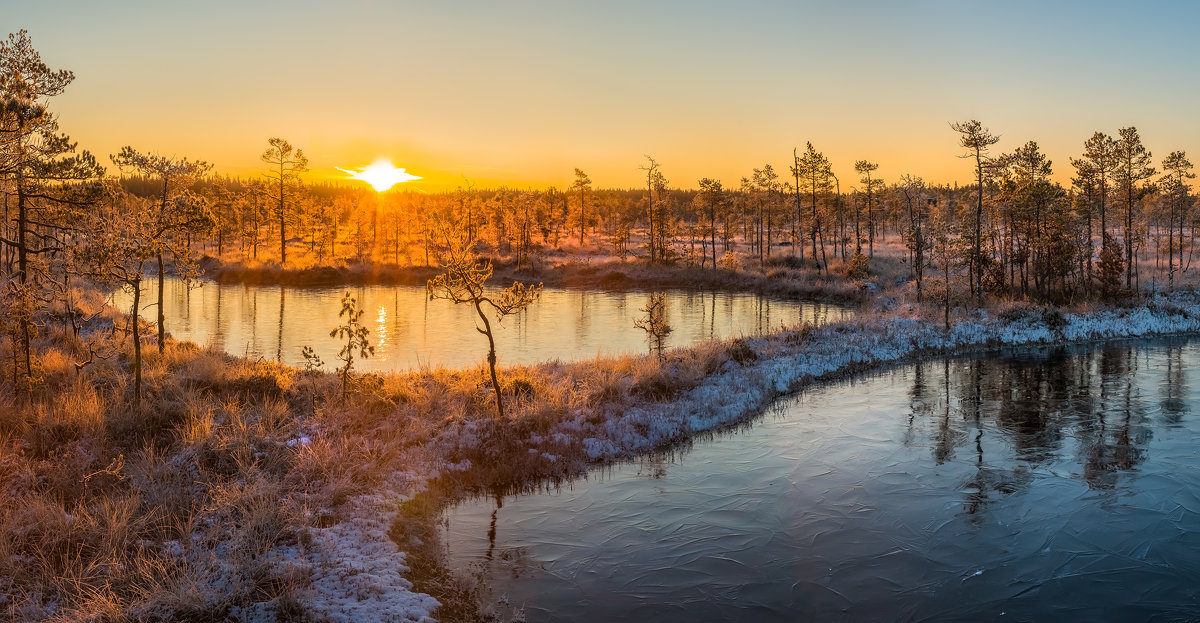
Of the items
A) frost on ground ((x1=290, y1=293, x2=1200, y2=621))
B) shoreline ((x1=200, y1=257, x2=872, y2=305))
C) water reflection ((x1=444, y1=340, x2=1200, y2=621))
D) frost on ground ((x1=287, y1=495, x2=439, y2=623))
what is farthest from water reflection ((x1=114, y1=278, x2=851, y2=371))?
frost on ground ((x1=287, y1=495, x2=439, y2=623))

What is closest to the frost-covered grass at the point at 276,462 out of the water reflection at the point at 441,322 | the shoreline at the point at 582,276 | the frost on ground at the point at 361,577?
the frost on ground at the point at 361,577

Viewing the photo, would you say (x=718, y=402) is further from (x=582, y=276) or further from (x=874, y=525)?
(x=582, y=276)

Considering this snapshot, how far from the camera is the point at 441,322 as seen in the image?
39750mm

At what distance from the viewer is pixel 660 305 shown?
85.9ft

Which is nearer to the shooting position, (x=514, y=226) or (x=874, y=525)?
(x=874, y=525)

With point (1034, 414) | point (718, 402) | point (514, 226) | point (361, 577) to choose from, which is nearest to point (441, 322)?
point (718, 402)

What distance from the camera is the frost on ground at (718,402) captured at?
956 centimetres

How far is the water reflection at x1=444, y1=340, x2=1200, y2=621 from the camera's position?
33.7ft

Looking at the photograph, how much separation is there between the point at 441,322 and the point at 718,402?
75.3ft

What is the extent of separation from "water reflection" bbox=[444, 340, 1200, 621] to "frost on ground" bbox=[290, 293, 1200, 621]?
1111mm

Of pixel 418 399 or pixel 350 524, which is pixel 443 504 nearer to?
pixel 350 524

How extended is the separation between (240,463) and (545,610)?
6.13 metres

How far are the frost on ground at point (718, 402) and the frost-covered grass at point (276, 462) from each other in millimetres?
58

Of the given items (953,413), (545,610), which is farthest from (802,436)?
(545,610)
